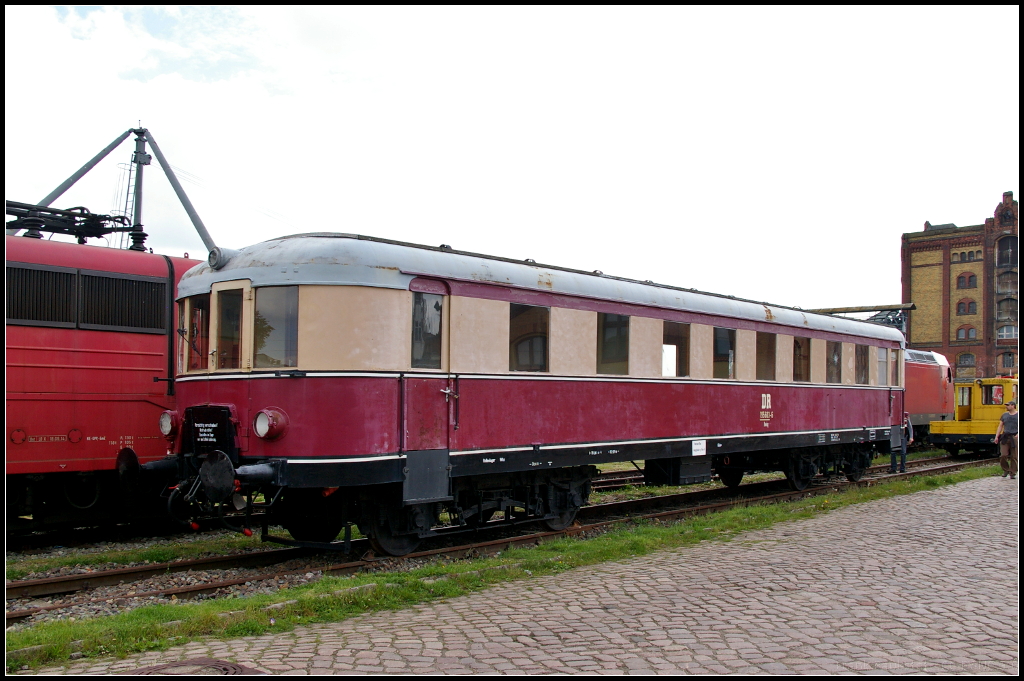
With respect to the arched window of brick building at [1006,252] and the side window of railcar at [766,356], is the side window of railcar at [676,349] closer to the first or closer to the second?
the side window of railcar at [766,356]

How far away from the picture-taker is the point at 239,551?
997 centimetres

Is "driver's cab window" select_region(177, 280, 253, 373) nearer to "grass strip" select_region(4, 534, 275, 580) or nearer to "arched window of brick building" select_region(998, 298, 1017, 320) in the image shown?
"grass strip" select_region(4, 534, 275, 580)

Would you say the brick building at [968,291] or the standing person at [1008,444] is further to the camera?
the brick building at [968,291]

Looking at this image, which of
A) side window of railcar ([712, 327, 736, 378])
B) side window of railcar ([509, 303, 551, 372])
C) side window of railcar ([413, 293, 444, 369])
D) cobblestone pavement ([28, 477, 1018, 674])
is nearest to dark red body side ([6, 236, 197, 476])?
side window of railcar ([413, 293, 444, 369])

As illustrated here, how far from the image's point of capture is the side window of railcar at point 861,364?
1769 cm

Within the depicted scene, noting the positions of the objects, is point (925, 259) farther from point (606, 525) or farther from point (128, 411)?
point (128, 411)

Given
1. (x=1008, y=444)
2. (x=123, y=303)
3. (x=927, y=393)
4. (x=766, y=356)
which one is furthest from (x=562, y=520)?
(x=927, y=393)

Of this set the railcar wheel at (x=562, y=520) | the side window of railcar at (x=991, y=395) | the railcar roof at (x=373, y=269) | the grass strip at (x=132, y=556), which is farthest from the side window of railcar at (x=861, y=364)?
the grass strip at (x=132, y=556)

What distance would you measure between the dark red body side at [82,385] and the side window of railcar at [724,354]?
27.9ft

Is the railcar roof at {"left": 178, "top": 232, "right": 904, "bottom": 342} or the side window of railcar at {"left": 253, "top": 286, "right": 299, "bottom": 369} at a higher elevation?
the railcar roof at {"left": 178, "top": 232, "right": 904, "bottom": 342}

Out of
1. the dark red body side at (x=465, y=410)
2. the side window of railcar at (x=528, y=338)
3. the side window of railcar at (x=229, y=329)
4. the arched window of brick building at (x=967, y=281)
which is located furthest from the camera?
the arched window of brick building at (x=967, y=281)

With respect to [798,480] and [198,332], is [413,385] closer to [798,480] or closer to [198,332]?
[198,332]

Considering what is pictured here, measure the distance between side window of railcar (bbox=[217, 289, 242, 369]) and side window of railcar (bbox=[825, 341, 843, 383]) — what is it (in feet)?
39.4

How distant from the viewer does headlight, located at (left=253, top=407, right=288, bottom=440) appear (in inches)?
324
